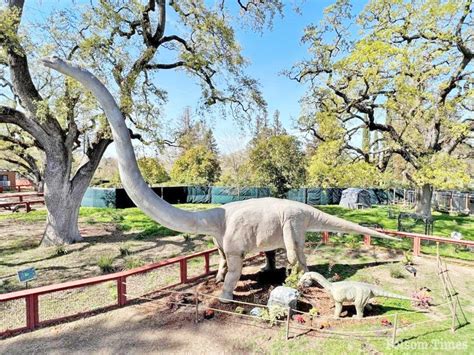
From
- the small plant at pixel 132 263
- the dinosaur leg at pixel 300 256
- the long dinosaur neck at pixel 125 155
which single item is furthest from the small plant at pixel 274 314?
the small plant at pixel 132 263

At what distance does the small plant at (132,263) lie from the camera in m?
8.23

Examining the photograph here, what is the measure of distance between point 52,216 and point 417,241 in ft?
38.0

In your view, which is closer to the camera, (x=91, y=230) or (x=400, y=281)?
(x=400, y=281)

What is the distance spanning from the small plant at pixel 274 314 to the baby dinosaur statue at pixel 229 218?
0.91m

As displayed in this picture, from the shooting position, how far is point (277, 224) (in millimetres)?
6133

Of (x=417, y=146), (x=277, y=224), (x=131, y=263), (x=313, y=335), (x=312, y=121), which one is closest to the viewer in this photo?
(x=313, y=335)

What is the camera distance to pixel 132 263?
8.38m

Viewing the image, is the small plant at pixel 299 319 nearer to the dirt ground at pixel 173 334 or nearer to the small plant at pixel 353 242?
the dirt ground at pixel 173 334

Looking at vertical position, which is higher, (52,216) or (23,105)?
(23,105)

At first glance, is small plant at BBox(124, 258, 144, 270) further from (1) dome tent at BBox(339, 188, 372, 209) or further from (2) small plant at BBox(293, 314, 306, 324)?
(1) dome tent at BBox(339, 188, 372, 209)

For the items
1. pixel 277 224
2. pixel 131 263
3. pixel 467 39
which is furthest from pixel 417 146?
pixel 131 263

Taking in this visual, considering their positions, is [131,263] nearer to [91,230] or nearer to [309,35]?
[91,230]

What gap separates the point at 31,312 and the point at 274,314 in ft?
13.6

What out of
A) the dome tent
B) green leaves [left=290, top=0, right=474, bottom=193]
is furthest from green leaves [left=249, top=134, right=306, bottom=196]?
the dome tent
